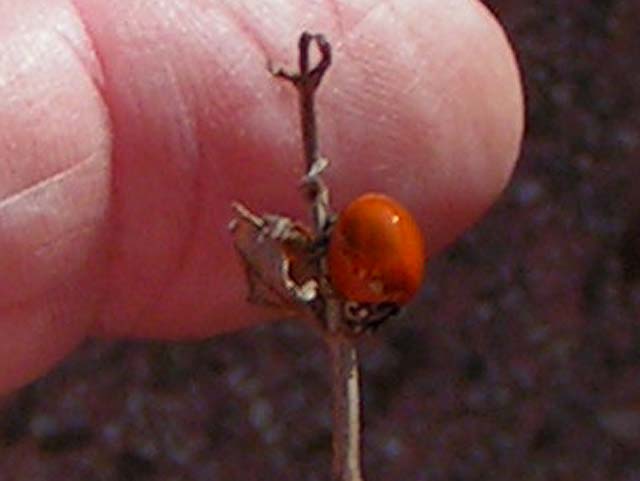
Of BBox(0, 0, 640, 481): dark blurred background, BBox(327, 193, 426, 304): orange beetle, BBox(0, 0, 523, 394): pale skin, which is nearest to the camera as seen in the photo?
BBox(327, 193, 426, 304): orange beetle

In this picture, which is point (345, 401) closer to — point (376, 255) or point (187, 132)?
point (376, 255)

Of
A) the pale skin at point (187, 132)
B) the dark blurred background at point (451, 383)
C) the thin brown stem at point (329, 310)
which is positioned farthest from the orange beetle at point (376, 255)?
the dark blurred background at point (451, 383)

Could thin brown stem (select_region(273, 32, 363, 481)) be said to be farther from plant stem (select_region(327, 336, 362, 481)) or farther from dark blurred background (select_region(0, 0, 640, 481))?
dark blurred background (select_region(0, 0, 640, 481))

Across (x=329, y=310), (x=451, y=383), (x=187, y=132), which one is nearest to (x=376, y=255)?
(x=329, y=310)

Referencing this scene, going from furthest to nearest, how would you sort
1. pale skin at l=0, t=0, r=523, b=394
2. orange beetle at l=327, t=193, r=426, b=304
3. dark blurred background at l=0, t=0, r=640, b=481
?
dark blurred background at l=0, t=0, r=640, b=481
pale skin at l=0, t=0, r=523, b=394
orange beetle at l=327, t=193, r=426, b=304

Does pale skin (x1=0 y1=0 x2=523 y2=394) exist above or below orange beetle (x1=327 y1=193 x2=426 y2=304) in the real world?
below

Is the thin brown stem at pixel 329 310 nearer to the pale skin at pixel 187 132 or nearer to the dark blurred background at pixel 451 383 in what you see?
the pale skin at pixel 187 132

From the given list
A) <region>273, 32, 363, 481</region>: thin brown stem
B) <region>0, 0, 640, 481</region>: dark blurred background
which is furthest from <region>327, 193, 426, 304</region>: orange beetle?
<region>0, 0, 640, 481</region>: dark blurred background
